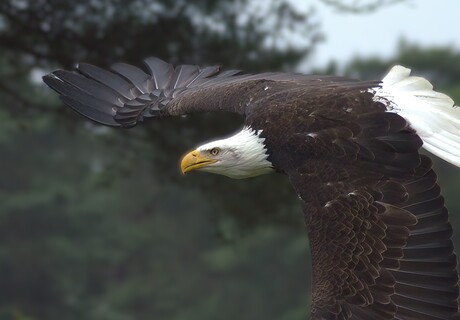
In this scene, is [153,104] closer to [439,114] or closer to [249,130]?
[249,130]

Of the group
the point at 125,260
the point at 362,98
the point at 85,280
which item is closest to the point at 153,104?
the point at 362,98

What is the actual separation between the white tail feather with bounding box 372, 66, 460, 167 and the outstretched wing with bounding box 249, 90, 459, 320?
0.53 ft

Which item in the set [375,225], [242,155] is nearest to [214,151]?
[242,155]

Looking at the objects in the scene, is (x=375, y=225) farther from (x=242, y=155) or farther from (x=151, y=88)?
(x=151, y=88)

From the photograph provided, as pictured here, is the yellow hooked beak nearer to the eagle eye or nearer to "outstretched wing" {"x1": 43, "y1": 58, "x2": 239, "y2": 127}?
the eagle eye

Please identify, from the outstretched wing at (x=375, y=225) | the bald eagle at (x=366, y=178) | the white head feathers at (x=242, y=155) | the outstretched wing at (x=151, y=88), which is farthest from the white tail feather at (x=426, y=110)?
the white head feathers at (x=242, y=155)

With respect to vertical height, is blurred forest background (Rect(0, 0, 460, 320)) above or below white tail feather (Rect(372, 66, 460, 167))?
below

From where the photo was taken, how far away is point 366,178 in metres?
6.35

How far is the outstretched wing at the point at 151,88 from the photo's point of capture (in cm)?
741

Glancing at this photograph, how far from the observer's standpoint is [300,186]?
6441 mm

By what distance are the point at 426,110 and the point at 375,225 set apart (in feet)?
2.39

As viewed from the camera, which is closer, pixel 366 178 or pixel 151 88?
pixel 366 178

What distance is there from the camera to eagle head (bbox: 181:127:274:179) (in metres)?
6.90

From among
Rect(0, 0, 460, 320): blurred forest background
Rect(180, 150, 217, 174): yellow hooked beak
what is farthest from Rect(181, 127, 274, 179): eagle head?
Rect(0, 0, 460, 320): blurred forest background
